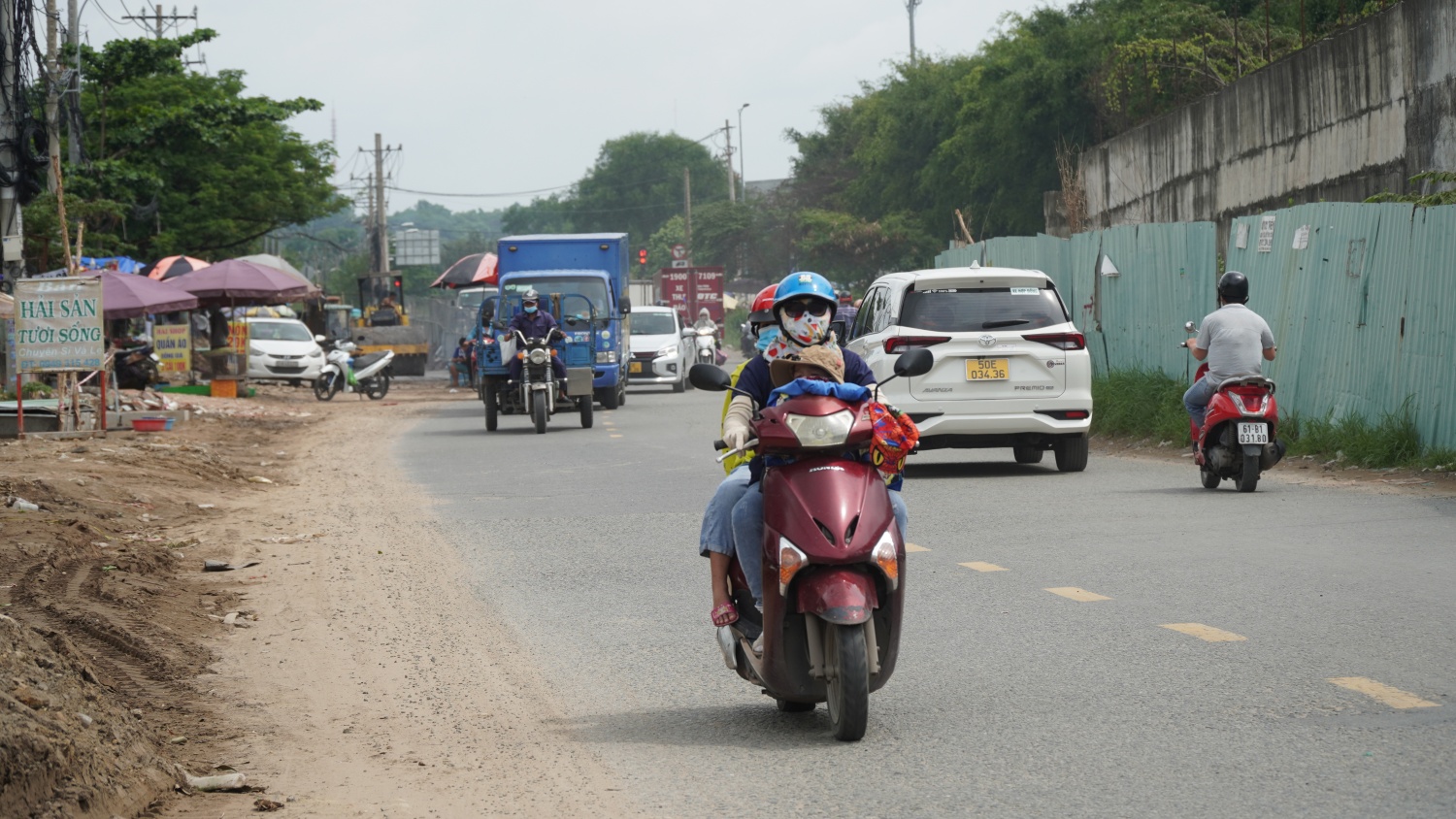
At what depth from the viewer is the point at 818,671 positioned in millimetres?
5711

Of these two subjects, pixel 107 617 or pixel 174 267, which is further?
pixel 174 267

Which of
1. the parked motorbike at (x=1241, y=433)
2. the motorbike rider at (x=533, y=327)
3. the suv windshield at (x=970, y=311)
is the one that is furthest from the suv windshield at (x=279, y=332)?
the parked motorbike at (x=1241, y=433)

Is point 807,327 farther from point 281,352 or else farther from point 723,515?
point 281,352

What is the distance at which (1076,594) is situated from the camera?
8672 mm

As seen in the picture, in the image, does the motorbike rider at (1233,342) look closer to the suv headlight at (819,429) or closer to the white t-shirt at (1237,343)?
the white t-shirt at (1237,343)

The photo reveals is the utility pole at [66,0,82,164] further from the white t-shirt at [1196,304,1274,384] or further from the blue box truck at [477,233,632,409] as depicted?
the white t-shirt at [1196,304,1274,384]

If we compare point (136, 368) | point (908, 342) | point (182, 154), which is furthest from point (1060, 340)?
point (182, 154)

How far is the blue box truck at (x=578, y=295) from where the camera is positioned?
26594mm

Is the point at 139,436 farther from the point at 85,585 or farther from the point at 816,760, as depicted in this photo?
the point at 816,760

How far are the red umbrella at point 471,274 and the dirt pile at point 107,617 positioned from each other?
2622 centimetres

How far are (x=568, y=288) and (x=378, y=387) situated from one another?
34.4 feet

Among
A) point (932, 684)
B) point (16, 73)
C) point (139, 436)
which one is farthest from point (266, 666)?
point (16, 73)

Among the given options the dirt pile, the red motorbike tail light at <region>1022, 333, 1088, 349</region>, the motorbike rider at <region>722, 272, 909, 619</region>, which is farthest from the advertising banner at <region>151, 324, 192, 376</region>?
the motorbike rider at <region>722, 272, 909, 619</region>

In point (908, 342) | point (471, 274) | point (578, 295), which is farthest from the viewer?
point (471, 274)
